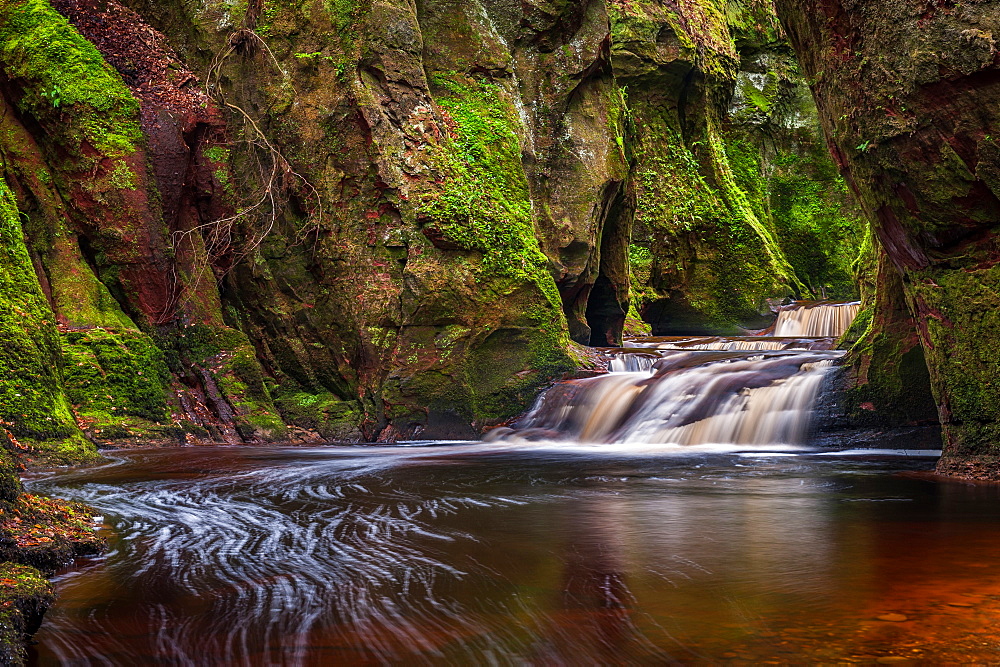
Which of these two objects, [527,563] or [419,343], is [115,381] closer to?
[419,343]

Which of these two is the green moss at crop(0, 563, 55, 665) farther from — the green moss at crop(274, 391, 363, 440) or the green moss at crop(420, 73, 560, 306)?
the green moss at crop(420, 73, 560, 306)

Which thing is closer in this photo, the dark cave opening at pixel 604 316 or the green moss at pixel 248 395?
the green moss at pixel 248 395

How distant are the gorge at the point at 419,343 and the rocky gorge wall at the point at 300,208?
0.05 metres

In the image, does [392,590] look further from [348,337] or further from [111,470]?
[348,337]

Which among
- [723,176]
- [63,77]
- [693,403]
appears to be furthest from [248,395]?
[723,176]

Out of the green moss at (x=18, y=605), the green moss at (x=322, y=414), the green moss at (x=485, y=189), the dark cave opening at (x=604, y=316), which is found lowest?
the green moss at (x=322, y=414)

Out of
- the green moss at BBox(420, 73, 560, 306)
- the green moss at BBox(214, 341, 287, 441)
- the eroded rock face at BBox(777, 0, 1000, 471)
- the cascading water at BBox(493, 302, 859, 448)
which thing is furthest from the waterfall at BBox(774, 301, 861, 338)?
the green moss at BBox(214, 341, 287, 441)

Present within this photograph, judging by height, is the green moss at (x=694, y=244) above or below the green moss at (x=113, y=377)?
above

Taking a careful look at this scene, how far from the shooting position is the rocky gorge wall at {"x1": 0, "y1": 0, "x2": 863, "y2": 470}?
10.4 m

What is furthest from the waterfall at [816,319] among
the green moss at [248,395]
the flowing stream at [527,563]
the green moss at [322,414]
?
the green moss at [248,395]

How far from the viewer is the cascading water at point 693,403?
10.2 metres

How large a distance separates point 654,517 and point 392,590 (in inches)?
93.0

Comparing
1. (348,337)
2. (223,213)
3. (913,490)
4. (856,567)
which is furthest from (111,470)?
(913,490)

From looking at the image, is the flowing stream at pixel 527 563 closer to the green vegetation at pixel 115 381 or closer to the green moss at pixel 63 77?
the green vegetation at pixel 115 381
